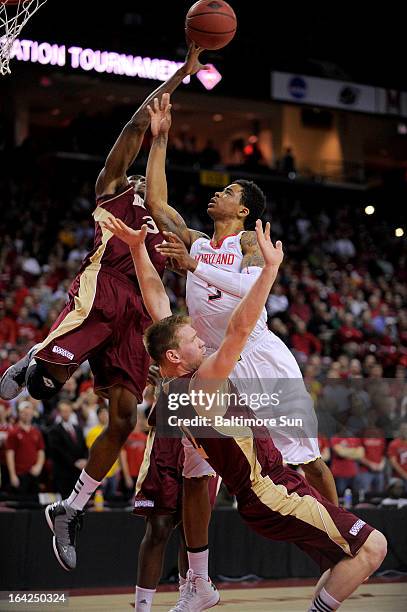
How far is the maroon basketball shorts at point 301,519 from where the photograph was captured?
4574mm

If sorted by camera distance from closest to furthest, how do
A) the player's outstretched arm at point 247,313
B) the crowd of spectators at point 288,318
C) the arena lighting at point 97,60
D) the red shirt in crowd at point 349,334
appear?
the player's outstretched arm at point 247,313 < the crowd of spectators at point 288,318 < the arena lighting at point 97,60 < the red shirt in crowd at point 349,334

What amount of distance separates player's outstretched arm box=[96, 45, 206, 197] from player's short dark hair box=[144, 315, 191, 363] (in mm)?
1335

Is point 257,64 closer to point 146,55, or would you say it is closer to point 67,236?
point 146,55

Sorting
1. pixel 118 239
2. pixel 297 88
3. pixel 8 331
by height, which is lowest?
pixel 8 331

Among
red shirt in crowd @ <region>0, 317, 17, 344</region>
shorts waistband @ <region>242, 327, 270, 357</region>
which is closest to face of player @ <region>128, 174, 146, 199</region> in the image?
shorts waistband @ <region>242, 327, 270, 357</region>

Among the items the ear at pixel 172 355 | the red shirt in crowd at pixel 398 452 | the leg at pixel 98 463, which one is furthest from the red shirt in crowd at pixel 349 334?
the ear at pixel 172 355

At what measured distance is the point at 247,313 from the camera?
4.29 metres

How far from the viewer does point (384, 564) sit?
30.2ft

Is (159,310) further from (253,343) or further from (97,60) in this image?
(97,60)

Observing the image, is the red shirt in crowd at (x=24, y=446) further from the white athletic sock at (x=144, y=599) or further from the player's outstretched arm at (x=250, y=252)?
the player's outstretched arm at (x=250, y=252)

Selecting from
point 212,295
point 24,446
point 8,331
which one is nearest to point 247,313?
point 212,295

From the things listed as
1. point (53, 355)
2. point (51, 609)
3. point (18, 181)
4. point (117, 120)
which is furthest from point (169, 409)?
point (117, 120)

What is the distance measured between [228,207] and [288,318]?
7.90 m

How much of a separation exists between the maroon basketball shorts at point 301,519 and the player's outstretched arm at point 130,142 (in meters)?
2.05
